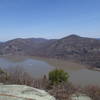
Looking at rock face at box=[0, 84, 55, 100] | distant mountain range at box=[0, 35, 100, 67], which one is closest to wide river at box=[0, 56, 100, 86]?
distant mountain range at box=[0, 35, 100, 67]

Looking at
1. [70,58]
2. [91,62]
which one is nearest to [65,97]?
[91,62]

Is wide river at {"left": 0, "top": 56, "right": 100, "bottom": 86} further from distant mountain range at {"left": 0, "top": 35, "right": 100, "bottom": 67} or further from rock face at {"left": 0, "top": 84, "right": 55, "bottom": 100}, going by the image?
rock face at {"left": 0, "top": 84, "right": 55, "bottom": 100}

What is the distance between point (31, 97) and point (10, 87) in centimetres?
81

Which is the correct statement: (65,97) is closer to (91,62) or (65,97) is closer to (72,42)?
(91,62)

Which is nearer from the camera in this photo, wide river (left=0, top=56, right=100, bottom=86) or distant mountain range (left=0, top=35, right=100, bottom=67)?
wide river (left=0, top=56, right=100, bottom=86)

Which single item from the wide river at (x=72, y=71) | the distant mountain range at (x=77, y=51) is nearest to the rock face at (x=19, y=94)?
the wide river at (x=72, y=71)

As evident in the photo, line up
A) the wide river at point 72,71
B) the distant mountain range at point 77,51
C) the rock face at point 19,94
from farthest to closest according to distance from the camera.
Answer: the distant mountain range at point 77,51 → the wide river at point 72,71 → the rock face at point 19,94

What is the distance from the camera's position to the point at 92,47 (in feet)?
146

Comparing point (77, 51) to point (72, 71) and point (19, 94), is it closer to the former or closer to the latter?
point (72, 71)

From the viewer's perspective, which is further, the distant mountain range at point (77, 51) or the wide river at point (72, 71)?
the distant mountain range at point (77, 51)

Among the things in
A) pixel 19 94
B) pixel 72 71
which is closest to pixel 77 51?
pixel 72 71

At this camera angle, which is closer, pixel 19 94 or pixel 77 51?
pixel 19 94

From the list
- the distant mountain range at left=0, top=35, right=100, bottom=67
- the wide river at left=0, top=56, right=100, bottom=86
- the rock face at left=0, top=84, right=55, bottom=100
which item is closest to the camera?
the rock face at left=0, top=84, right=55, bottom=100

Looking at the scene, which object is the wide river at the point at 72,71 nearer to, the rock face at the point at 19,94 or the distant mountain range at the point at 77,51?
the distant mountain range at the point at 77,51
